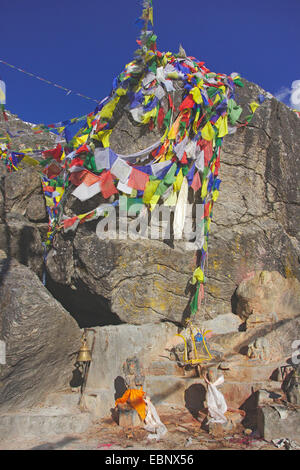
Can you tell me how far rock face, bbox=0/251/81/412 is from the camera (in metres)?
6.29

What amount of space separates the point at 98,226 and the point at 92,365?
3.02 m

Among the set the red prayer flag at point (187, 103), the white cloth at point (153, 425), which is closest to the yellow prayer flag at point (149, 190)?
the red prayer flag at point (187, 103)

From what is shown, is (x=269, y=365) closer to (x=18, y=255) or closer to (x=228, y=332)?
(x=228, y=332)

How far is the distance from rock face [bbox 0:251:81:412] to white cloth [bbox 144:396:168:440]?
195cm

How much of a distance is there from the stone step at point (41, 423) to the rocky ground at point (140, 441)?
12 cm

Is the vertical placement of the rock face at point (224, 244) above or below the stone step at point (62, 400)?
above

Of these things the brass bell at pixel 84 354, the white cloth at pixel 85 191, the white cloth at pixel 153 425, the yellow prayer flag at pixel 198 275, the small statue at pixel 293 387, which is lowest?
the white cloth at pixel 153 425

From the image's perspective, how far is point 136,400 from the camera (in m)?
A: 6.55

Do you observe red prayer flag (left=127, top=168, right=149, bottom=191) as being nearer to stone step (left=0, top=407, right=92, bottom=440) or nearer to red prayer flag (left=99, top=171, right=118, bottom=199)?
red prayer flag (left=99, top=171, right=118, bottom=199)

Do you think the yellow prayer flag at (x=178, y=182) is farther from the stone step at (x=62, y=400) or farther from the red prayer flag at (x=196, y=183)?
the stone step at (x=62, y=400)

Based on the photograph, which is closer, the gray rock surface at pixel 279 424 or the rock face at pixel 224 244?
the gray rock surface at pixel 279 424

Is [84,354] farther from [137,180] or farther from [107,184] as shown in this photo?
[137,180]

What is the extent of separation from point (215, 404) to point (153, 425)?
1142mm

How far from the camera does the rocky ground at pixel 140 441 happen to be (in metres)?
5.65
